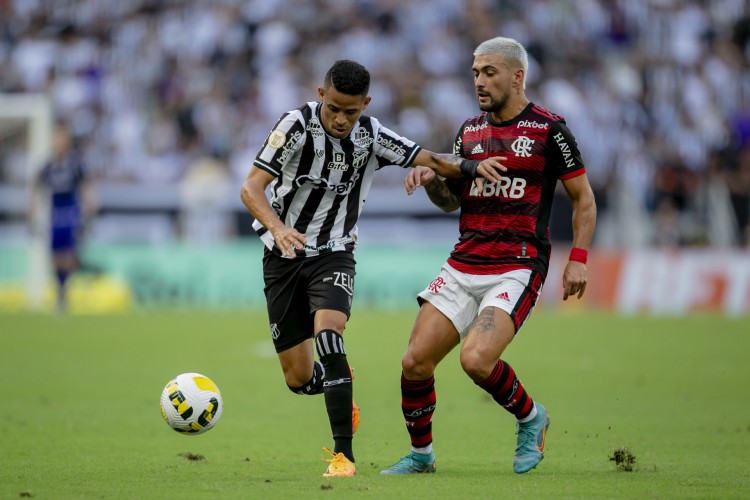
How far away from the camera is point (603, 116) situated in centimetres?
2497

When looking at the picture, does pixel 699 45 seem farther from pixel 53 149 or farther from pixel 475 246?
pixel 475 246

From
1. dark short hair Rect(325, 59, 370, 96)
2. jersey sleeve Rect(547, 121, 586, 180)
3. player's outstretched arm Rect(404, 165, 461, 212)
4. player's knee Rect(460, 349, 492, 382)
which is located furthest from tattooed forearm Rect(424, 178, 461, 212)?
player's knee Rect(460, 349, 492, 382)

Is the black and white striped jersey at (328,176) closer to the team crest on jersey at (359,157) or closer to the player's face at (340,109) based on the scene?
the team crest on jersey at (359,157)

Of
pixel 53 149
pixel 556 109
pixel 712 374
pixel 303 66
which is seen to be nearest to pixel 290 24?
pixel 303 66

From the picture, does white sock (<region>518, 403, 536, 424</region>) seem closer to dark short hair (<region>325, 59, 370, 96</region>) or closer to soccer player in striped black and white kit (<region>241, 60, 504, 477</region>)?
soccer player in striped black and white kit (<region>241, 60, 504, 477</region>)

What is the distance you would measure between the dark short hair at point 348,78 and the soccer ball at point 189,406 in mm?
2161

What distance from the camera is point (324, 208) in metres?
8.05

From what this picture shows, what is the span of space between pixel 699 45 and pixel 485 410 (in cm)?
1765

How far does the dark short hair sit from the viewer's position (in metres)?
7.45

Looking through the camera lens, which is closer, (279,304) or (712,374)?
(279,304)

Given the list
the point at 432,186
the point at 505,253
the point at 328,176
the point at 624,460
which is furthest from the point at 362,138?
the point at 624,460

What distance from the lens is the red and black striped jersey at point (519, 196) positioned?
25.3ft

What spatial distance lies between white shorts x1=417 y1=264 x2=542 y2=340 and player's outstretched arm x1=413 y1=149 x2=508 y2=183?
2.04 feet

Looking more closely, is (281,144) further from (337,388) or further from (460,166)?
(337,388)
